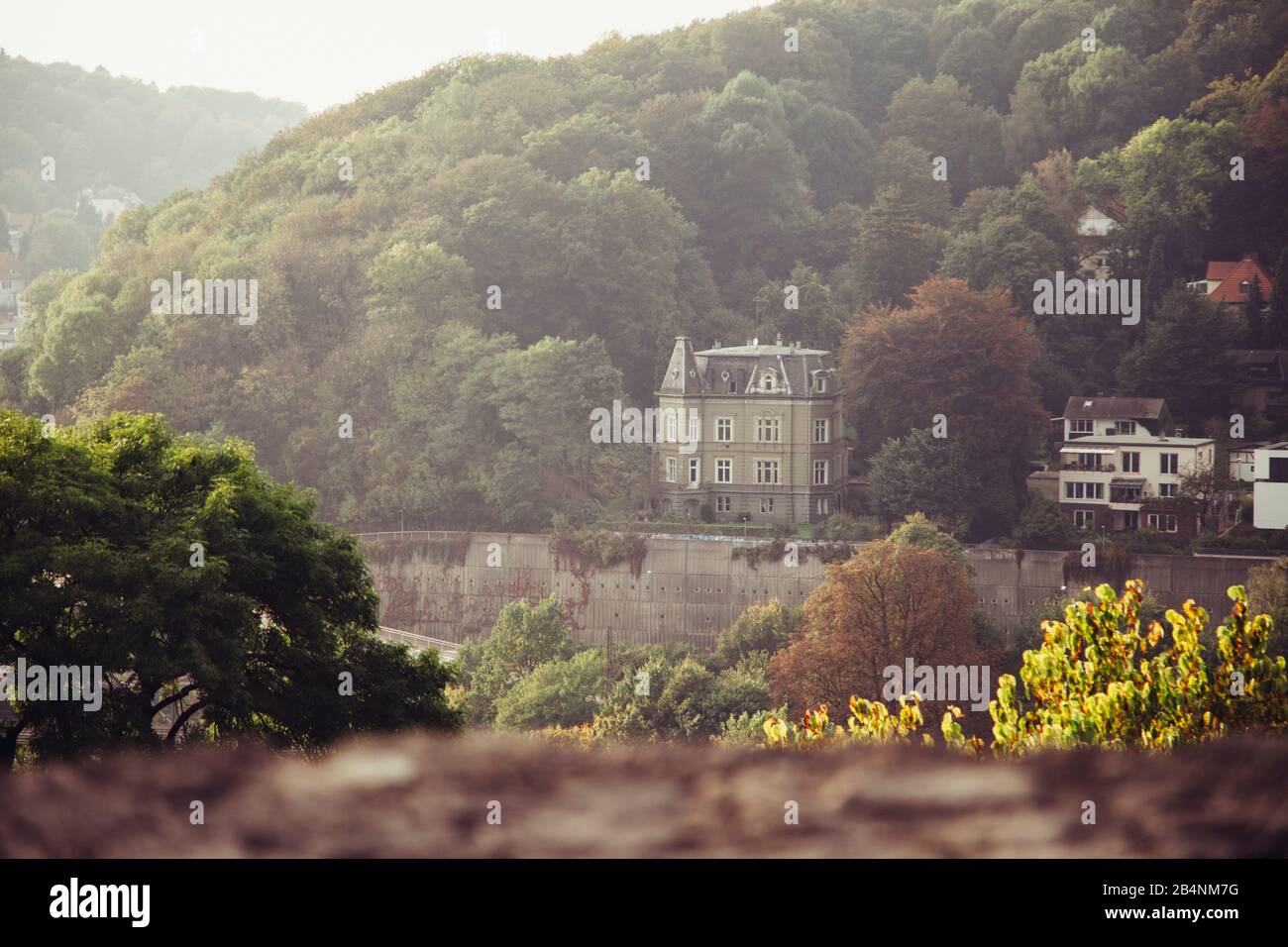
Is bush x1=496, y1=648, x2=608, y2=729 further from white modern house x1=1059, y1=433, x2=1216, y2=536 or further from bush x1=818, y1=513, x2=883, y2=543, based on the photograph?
white modern house x1=1059, y1=433, x2=1216, y2=536

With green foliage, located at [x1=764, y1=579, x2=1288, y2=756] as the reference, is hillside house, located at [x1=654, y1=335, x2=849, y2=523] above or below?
above

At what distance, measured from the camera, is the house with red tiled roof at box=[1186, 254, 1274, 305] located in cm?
7000

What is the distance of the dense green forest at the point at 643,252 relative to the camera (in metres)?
62.7

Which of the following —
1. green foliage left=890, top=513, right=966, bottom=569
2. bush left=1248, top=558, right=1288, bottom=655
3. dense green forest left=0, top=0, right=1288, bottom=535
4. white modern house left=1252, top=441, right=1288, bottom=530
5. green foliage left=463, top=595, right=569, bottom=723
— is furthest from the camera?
dense green forest left=0, top=0, right=1288, bottom=535

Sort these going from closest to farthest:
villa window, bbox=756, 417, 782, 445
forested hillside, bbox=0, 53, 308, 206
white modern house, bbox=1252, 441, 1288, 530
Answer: white modern house, bbox=1252, 441, 1288, 530 < villa window, bbox=756, 417, 782, 445 < forested hillside, bbox=0, 53, 308, 206

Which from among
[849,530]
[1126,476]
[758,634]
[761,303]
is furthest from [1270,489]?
[761,303]

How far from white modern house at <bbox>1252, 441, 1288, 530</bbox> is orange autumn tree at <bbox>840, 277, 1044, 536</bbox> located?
315 inches

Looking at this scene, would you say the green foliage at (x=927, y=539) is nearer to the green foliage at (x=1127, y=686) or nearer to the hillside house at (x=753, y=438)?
the hillside house at (x=753, y=438)

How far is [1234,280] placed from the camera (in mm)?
71000

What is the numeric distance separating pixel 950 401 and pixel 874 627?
1705 centimetres

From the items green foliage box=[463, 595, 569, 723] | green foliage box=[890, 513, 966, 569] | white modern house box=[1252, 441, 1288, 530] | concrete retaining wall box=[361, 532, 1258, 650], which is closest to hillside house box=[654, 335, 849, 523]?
concrete retaining wall box=[361, 532, 1258, 650]

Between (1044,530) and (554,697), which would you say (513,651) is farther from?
(1044,530)

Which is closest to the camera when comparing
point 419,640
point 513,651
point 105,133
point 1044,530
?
point 513,651

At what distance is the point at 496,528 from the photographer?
199ft
